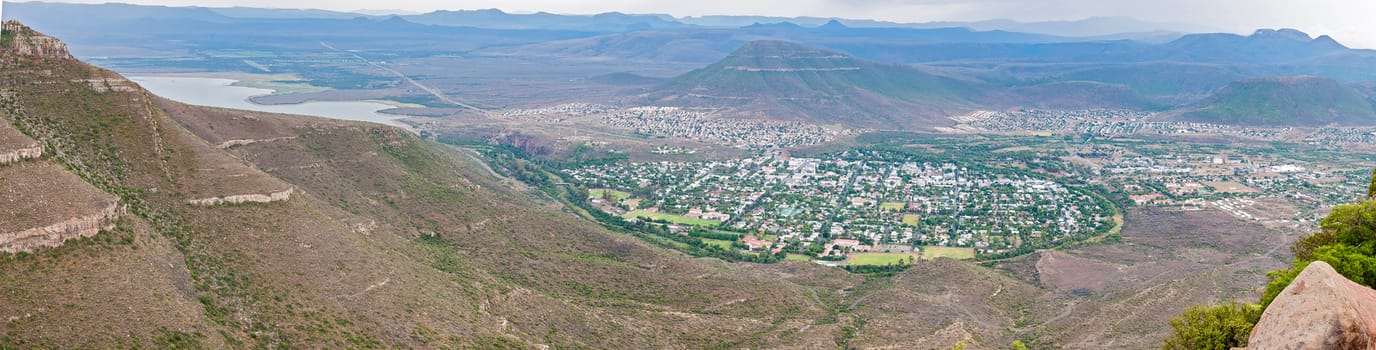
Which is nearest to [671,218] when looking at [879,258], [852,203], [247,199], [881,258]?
[852,203]

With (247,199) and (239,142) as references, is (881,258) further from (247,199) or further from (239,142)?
(247,199)

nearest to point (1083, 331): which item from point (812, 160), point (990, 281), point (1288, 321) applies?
point (990, 281)

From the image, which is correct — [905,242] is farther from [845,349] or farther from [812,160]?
[812,160]

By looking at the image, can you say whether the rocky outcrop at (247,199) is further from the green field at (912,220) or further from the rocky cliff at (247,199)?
the green field at (912,220)

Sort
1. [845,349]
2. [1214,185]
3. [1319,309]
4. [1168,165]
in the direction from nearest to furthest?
[1319,309] < [845,349] < [1214,185] < [1168,165]

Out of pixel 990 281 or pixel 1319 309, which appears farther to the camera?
pixel 990 281

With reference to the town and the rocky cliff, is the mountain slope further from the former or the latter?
the town
